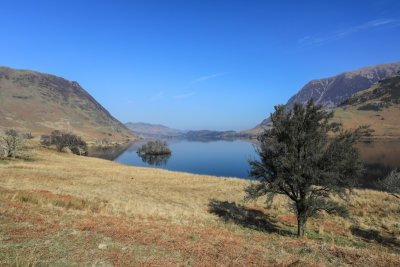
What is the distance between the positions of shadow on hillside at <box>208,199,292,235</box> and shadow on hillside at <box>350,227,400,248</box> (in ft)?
21.6

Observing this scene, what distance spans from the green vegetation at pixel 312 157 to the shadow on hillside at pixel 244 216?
11.4 feet

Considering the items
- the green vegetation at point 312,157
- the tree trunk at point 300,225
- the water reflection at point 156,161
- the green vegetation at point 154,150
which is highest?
the green vegetation at point 312,157

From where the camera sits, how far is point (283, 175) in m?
15.9

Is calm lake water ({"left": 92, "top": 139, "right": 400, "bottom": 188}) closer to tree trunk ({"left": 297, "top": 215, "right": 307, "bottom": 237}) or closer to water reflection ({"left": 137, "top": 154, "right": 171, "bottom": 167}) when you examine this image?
water reflection ({"left": 137, "top": 154, "right": 171, "bottom": 167})

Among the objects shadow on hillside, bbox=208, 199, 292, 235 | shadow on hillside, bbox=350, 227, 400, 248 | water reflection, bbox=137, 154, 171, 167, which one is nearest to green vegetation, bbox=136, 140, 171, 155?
water reflection, bbox=137, 154, 171, 167

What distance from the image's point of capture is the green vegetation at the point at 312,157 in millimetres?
15055

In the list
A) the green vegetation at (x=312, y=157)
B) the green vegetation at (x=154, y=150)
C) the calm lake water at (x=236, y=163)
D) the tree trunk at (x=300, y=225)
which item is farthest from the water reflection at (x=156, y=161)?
the green vegetation at (x=312, y=157)

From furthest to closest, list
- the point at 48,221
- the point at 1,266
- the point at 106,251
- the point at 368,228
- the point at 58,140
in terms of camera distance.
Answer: the point at 58,140 → the point at 368,228 → the point at 48,221 → the point at 106,251 → the point at 1,266

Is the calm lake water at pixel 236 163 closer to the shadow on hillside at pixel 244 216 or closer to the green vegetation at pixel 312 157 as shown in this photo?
the shadow on hillside at pixel 244 216


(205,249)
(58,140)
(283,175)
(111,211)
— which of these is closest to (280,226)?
(283,175)

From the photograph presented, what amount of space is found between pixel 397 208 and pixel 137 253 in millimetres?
30800

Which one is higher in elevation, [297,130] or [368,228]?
[297,130]

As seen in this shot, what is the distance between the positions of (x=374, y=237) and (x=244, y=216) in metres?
11.5

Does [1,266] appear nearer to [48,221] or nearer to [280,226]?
[48,221]
